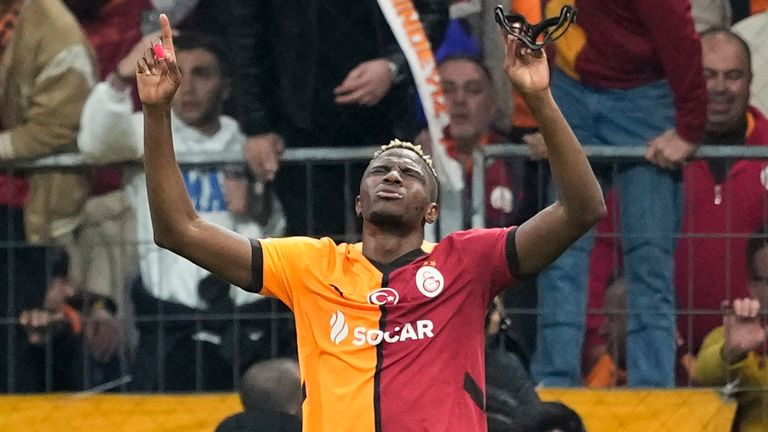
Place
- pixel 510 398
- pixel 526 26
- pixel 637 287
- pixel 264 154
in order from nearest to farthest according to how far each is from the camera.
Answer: pixel 526 26, pixel 510 398, pixel 637 287, pixel 264 154

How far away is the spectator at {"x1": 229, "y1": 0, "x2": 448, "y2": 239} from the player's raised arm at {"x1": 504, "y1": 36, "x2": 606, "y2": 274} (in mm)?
2593

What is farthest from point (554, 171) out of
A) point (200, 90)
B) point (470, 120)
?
point (200, 90)

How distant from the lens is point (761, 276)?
7430 mm

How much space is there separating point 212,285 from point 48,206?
2.85 ft

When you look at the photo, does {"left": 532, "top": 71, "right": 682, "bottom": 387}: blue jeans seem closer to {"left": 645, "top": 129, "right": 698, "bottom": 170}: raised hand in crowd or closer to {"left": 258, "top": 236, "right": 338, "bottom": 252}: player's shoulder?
{"left": 645, "top": 129, "right": 698, "bottom": 170}: raised hand in crowd

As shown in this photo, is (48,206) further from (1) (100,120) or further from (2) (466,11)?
(2) (466,11)

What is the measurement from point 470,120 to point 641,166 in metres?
0.81

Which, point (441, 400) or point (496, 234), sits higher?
point (496, 234)

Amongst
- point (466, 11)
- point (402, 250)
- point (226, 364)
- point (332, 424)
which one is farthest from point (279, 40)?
point (332, 424)

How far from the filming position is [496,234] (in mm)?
5277

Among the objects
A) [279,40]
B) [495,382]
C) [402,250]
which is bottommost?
[495,382]

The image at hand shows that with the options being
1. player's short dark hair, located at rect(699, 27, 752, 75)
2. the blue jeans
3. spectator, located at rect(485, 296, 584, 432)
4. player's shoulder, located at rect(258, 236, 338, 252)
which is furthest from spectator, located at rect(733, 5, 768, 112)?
player's shoulder, located at rect(258, 236, 338, 252)

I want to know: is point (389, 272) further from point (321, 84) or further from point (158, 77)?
point (321, 84)

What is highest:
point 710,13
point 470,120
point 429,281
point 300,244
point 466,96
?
point 710,13
